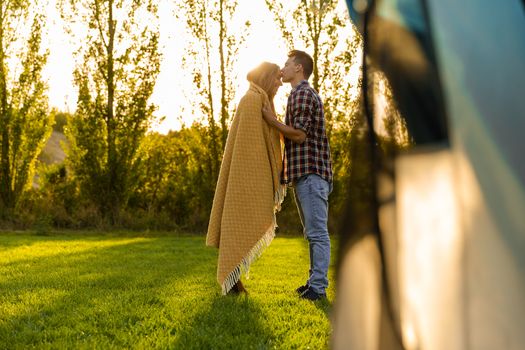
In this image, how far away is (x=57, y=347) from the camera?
12.2ft

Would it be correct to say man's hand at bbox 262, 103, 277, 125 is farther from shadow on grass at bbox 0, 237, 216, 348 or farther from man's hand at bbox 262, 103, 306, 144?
shadow on grass at bbox 0, 237, 216, 348

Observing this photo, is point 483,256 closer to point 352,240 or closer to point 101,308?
point 352,240

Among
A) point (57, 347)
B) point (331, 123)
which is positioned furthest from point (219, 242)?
point (331, 123)

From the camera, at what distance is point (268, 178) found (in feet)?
17.9

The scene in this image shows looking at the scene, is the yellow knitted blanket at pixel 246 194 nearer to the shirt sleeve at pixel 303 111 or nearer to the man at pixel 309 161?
the man at pixel 309 161

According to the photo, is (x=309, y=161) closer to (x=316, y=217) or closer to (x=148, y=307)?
(x=316, y=217)

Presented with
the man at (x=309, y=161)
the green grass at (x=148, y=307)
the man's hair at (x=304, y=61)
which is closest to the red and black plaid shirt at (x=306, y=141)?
the man at (x=309, y=161)

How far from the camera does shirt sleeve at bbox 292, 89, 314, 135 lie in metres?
5.41

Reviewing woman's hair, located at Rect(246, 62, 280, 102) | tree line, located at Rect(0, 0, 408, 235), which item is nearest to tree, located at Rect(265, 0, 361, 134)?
tree line, located at Rect(0, 0, 408, 235)

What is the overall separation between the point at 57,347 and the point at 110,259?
532cm

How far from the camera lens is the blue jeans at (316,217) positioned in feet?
17.6

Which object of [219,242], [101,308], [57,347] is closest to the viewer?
[57,347]

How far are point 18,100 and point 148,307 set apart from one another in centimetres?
1276

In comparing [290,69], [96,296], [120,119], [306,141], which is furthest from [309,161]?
[120,119]
